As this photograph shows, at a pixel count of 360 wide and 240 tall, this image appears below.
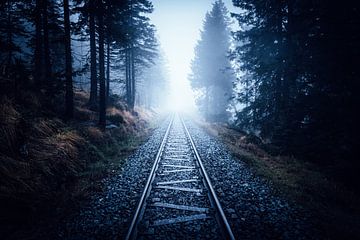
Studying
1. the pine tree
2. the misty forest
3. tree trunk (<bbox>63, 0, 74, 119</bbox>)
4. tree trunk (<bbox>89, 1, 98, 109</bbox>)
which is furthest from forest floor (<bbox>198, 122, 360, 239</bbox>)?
the pine tree

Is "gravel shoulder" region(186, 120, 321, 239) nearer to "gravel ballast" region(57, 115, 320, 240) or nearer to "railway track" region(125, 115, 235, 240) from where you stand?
"gravel ballast" region(57, 115, 320, 240)

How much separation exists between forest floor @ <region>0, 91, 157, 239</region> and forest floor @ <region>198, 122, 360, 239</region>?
19.0ft

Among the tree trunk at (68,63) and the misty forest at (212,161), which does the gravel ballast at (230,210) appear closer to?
the misty forest at (212,161)

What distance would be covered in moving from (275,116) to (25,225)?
12.1 meters

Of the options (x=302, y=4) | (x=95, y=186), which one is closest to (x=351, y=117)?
(x=302, y=4)

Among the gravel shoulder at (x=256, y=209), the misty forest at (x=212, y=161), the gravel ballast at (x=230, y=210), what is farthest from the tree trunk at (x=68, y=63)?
the gravel shoulder at (x=256, y=209)

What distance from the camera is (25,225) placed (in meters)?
3.81

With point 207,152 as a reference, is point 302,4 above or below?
above

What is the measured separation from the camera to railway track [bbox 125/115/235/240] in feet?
12.3

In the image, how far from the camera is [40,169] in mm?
5242

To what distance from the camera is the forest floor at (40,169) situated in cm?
399

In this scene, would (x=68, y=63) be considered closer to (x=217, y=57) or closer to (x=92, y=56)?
(x=92, y=56)

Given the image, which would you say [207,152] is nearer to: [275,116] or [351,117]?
[275,116]

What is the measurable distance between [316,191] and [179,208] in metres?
Result: 4.47
